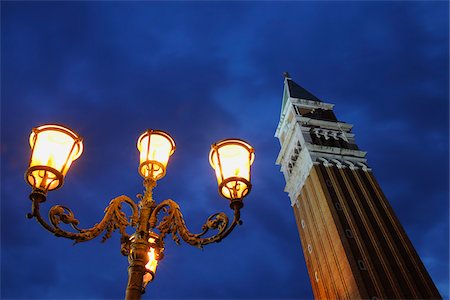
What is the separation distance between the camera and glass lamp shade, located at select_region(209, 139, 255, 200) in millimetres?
4191

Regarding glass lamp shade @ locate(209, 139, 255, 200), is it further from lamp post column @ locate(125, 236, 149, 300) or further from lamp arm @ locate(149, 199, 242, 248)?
lamp post column @ locate(125, 236, 149, 300)

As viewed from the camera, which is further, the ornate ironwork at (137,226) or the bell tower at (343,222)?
the bell tower at (343,222)

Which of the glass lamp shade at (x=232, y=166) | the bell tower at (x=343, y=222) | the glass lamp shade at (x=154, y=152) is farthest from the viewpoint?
the bell tower at (x=343, y=222)

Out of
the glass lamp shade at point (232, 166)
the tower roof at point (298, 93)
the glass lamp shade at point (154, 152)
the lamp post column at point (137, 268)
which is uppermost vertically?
the tower roof at point (298, 93)

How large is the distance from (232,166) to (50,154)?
2094mm

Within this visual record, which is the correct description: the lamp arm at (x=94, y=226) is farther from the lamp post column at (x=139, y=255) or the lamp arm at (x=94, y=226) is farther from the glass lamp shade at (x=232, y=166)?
the glass lamp shade at (x=232, y=166)

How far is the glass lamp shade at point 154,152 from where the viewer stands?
4.70 m

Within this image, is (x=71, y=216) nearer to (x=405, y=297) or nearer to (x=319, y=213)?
(x=405, y=297)

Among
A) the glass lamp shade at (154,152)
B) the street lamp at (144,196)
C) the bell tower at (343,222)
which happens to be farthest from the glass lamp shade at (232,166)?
the bell tower at (343,222)

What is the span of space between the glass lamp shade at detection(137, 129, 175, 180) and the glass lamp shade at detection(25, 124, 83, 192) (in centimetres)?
88

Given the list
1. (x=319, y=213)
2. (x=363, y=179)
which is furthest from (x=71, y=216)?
(x=363, y=179)

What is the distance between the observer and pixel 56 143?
3.89 metres

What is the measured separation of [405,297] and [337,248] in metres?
4.52

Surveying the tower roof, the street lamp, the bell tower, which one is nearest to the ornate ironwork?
the street lamp
